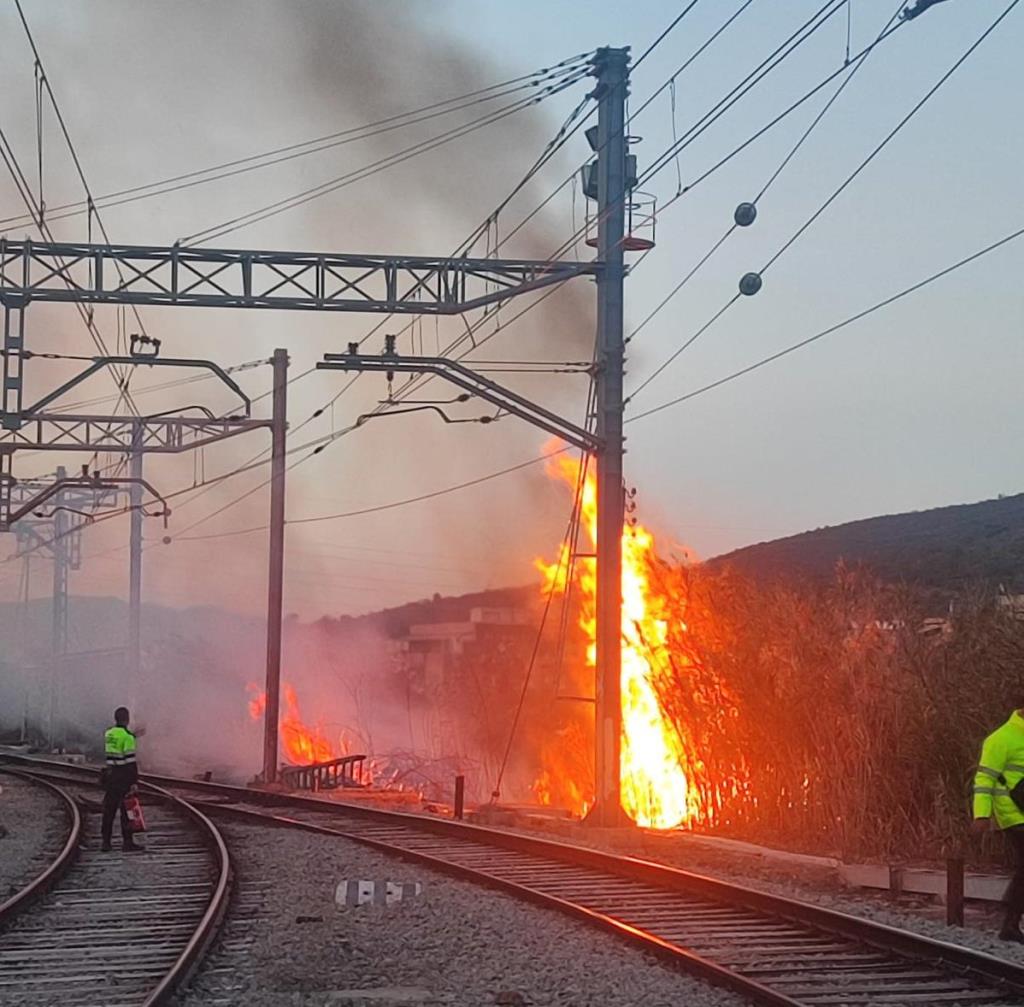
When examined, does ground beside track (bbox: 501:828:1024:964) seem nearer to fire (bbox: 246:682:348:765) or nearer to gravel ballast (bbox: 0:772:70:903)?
gravel ballast (bbox: 0:772:70:903)

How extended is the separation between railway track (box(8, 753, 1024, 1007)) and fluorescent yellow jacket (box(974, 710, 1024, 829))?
1.40 metres

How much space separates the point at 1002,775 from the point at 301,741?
146 ft

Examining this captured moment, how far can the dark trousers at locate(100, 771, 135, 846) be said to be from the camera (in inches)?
762

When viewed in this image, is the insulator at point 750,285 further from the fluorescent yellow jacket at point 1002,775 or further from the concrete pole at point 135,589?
the concrete pole at point 135,589

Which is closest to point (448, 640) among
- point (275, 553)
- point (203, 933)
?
point (275, 553)

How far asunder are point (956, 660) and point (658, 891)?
560 centimetres

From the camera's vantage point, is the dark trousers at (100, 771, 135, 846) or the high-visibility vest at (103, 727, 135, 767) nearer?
the high-visibility vest at (103, 727, 135, 767)

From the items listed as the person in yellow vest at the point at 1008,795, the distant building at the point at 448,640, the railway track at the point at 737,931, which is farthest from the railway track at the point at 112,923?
the distant building at the point at 448,640

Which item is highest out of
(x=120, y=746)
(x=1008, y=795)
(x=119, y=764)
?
(x=1008, y=795)

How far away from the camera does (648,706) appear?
26172 mm

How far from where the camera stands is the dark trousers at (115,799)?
19.3 metres

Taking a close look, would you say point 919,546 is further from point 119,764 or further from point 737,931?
point 737,931

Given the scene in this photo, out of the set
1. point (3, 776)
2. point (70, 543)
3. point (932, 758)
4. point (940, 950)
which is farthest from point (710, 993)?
point (70, 543)

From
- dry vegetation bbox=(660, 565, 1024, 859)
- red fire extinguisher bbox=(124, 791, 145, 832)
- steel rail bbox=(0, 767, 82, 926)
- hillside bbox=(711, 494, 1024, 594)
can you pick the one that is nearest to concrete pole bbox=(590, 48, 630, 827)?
dry vegetation bbox=(660, 565, 1024, 859)
